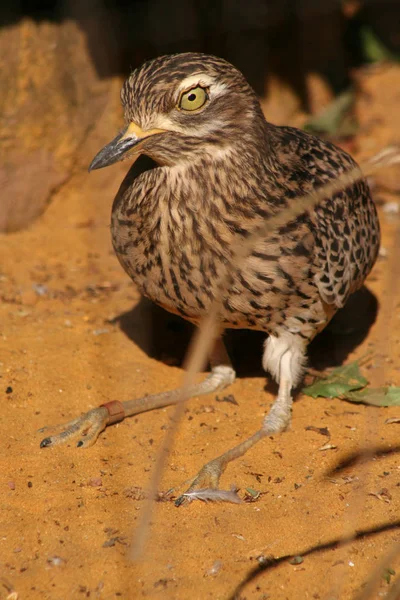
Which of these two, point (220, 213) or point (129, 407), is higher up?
point (220, 213)

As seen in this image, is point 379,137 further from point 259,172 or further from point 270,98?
point 259,172

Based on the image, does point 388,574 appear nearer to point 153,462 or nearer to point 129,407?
point 153,462

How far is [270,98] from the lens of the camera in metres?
8.86

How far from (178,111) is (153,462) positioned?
1.93 m

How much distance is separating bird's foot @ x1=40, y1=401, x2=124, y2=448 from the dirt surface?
2.1 inches

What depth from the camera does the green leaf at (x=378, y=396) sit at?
206 inches

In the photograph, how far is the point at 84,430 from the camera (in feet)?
16.0

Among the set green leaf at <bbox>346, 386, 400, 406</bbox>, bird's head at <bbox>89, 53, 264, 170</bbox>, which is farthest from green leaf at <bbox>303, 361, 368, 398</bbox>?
bird's head at <bbox>89, 53, 264, 170</bbox>

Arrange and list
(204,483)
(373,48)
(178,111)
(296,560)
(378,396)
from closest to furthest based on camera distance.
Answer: (296,560) < (178,111) < (204,483) < (378,396) < (373,48)

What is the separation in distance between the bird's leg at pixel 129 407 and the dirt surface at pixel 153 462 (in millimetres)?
64

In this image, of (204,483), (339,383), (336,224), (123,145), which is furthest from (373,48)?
(204,483)

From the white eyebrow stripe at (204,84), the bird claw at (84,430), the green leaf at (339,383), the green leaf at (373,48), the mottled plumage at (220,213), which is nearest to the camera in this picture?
the white eyebrow stripe at (204,84)

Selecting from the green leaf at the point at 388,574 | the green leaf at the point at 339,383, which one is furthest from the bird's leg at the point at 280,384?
the green leaf at the point at 388,574

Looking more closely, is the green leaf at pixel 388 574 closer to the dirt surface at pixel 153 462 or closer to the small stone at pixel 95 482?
the dirt surface at pixel 153 462
